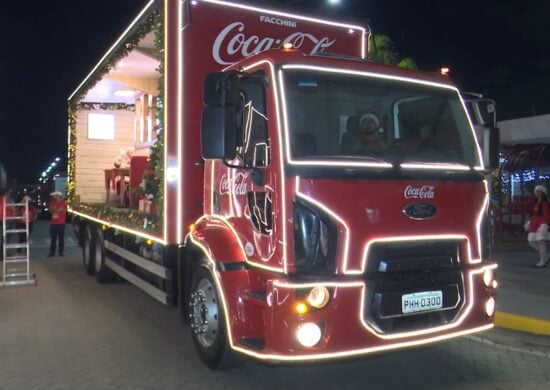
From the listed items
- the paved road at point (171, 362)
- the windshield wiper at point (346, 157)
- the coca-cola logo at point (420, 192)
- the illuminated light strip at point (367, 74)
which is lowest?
the paved road at point (171, 362)

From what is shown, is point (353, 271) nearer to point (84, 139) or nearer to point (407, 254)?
point (407, 254)

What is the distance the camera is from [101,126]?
11.9m

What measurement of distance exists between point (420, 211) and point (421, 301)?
67 cm

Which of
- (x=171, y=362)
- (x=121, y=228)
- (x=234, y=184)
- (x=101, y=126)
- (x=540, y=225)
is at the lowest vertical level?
(x=171, y=362)

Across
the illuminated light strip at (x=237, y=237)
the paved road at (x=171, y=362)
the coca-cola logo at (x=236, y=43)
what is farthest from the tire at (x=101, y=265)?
the coca-cola logo at (x=236, y=43)

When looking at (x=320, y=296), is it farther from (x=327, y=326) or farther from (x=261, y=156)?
(x=261, y=156)

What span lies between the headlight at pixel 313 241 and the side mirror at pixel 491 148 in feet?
6.52

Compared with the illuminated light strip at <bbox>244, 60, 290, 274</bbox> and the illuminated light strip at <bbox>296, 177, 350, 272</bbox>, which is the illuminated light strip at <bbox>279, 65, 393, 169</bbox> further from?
the illuminated light strip at <bbox>296, 177, 350, 272</bbox>

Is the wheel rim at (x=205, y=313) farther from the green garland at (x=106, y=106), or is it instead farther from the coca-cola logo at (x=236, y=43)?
the green garland at (x=106, y=106)

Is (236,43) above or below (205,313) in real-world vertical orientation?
above

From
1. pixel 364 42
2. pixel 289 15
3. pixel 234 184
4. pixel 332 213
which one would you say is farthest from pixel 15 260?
pixel 332 213

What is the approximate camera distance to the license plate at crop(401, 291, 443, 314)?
443 cm

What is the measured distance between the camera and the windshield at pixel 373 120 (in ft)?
15.1

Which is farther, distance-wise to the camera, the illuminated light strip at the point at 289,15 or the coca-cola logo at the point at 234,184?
the illuminated light strip at the point at 289,15
